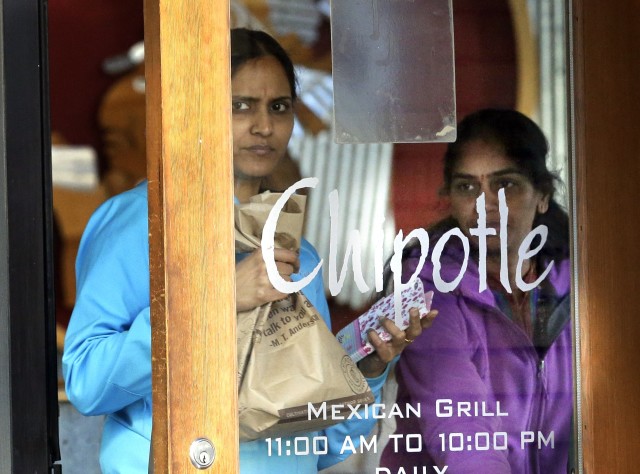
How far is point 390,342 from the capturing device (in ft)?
6.61

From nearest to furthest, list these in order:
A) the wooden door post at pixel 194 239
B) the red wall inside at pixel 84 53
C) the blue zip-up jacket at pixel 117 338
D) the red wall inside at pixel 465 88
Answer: the wooden door post at pixel 194 239, the red wall inside at pixel 465 88, the blue zip-up jacket at pixel 117 338, the red wall inside at pixel 84 53

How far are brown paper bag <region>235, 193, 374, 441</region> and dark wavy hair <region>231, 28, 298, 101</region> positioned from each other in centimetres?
21

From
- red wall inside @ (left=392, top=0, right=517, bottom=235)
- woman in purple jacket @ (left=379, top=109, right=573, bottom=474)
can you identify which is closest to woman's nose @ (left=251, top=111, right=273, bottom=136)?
red wall inside @ (left=392, top=0, right=517, bottom=235)

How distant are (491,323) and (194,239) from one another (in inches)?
24.6

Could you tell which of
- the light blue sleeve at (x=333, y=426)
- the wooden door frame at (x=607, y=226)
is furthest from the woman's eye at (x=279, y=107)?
the wooden door frame at (x=607, y=226)

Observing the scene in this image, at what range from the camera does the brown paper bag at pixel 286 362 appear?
Result: 1815 mm

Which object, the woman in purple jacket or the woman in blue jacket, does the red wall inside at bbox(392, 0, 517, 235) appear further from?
the woman in blue jacket

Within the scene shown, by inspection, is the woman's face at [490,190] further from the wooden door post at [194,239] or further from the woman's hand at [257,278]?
Result: the wooden door post at [194,239]

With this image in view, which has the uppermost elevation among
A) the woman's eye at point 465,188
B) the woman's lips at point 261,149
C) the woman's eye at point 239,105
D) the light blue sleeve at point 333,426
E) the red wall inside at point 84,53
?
the red wall inside at point 84,53

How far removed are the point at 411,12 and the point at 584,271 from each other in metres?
0.59

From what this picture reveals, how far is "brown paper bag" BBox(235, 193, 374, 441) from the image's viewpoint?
1815 millimetres

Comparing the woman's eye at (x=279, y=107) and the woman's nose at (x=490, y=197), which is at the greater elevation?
the woman's eye at (x=279, y=107)

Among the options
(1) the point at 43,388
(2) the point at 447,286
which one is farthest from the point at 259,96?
(1) the point at 43,388

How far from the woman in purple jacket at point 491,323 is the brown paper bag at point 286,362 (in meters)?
0.16
